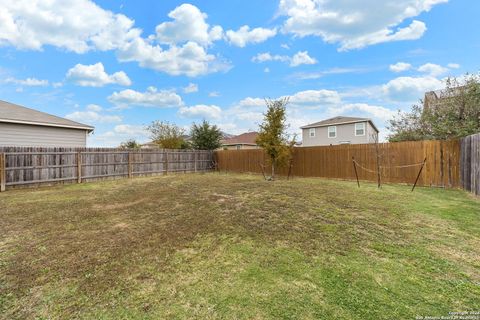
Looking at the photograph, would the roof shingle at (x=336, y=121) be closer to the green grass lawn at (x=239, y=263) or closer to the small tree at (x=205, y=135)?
the small tree at (x=205, y=135)

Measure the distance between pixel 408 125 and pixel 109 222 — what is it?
17424 mm

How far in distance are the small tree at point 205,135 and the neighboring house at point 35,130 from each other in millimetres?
9071

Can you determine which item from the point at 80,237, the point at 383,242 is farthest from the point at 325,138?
the point at 80,237

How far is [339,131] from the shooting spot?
959 inches

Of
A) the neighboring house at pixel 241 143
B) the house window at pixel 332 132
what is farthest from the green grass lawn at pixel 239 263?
the neighboring house at pixel 241 143

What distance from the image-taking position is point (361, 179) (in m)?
11.9

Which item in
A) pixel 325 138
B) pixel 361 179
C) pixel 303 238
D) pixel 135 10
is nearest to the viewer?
pixel 303 238

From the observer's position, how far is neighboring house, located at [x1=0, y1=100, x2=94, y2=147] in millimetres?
10727

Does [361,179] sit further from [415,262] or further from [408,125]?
[415,262]

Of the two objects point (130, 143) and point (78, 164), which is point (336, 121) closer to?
point (78, 164)

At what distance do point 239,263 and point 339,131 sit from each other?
23828 mm

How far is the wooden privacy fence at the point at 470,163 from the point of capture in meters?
7.29

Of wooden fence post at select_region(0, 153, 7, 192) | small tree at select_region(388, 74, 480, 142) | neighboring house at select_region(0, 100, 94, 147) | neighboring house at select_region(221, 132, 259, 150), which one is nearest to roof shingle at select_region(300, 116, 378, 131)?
neighboring house at select_region(221, 132, 259, 150)

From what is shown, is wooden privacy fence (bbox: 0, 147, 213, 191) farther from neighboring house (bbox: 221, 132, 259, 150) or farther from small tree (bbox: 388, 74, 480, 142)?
neighboring house (bbox: 221, 132, 259, 150)
